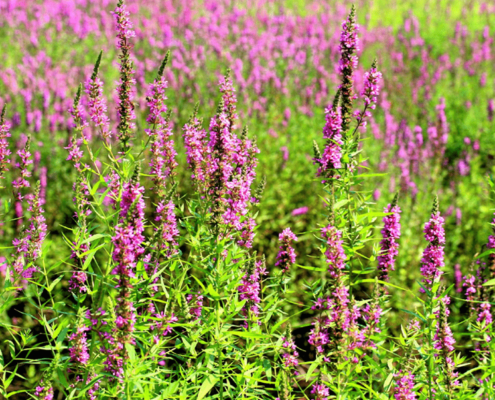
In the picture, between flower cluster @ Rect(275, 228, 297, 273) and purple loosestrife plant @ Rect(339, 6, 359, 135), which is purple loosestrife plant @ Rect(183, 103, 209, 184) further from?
purple loosestrife plant @ Rect(339, 6, 359, 135)

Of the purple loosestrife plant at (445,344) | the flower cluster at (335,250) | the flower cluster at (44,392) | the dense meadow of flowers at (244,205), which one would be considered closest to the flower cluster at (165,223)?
the dense meadow of flowers at (244,205)

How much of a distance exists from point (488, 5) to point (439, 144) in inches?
496

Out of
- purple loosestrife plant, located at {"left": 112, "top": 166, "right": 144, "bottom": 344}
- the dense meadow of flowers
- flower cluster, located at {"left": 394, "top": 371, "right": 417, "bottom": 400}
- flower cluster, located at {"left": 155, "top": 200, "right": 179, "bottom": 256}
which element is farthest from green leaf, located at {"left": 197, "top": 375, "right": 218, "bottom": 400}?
flower cluster, located at {"left": 394, "top": 371, "right": 417, "bottom": 400}

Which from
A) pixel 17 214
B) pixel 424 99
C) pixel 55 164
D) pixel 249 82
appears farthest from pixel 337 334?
pixel 424 99

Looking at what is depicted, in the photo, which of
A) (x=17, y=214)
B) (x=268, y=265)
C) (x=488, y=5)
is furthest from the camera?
(x=488, y=5)

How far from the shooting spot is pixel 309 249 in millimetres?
6344

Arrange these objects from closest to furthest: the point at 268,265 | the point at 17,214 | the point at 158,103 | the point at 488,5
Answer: the point at 158,103 < the point at 17,214 < the point at 268,265 < the point at 488,5

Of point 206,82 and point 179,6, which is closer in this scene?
point 206,82

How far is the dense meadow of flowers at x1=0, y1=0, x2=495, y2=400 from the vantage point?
7.64ft

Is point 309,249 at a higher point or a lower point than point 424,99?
lower

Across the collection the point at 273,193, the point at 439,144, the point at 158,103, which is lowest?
the point at 273,193

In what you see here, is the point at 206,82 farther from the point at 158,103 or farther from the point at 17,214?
the point at 158,103

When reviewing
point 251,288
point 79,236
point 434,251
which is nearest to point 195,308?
point 251,288

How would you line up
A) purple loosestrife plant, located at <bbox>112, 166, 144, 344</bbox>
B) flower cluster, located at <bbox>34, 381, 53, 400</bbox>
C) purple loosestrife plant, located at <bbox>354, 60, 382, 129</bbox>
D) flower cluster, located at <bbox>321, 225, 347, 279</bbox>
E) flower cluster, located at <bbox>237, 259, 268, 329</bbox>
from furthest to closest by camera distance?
purple loosestrife plant, located at <bbox>354, 60, 382, 129</bbox> → flower cluster, located at <bbox>237, 259, 268, 329</bbox> → flower cluster, located at <bbox>34, 381, 53, 400</bbox> → flower cluster, located at <bbox>321, 225, 347, 279</bbox> → purple loosestrife plant, located at <bbox>112, 166, 144, 344</bbox>
